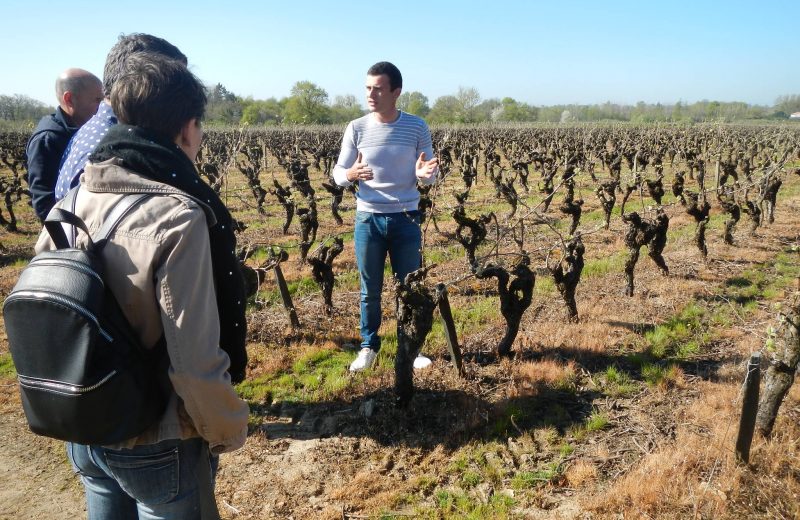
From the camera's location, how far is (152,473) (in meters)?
1.50

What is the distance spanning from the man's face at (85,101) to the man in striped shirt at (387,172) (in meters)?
1.68

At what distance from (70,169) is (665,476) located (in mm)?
3309

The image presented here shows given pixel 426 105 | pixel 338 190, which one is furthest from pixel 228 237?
pixel 426 105

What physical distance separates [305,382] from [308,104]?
76.4 meters

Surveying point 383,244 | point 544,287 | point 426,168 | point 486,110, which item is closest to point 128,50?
point 426,168

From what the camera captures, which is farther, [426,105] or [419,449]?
[426,105]

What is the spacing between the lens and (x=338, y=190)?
12.9 m

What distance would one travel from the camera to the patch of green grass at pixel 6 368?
4.78m

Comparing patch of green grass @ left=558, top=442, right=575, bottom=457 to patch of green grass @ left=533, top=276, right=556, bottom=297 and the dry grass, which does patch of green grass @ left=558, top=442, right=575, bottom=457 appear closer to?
the dry grass

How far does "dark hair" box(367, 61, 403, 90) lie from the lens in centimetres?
357

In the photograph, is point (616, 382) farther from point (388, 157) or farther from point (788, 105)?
point (788, 105)

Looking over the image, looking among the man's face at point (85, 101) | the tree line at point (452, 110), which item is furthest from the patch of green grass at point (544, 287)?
the tree line at point (452, 110)

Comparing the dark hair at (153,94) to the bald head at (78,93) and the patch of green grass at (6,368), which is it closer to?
the bald head at (78,93)

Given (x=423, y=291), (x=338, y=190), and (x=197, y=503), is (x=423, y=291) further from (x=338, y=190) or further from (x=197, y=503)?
(x=338, y=190)
